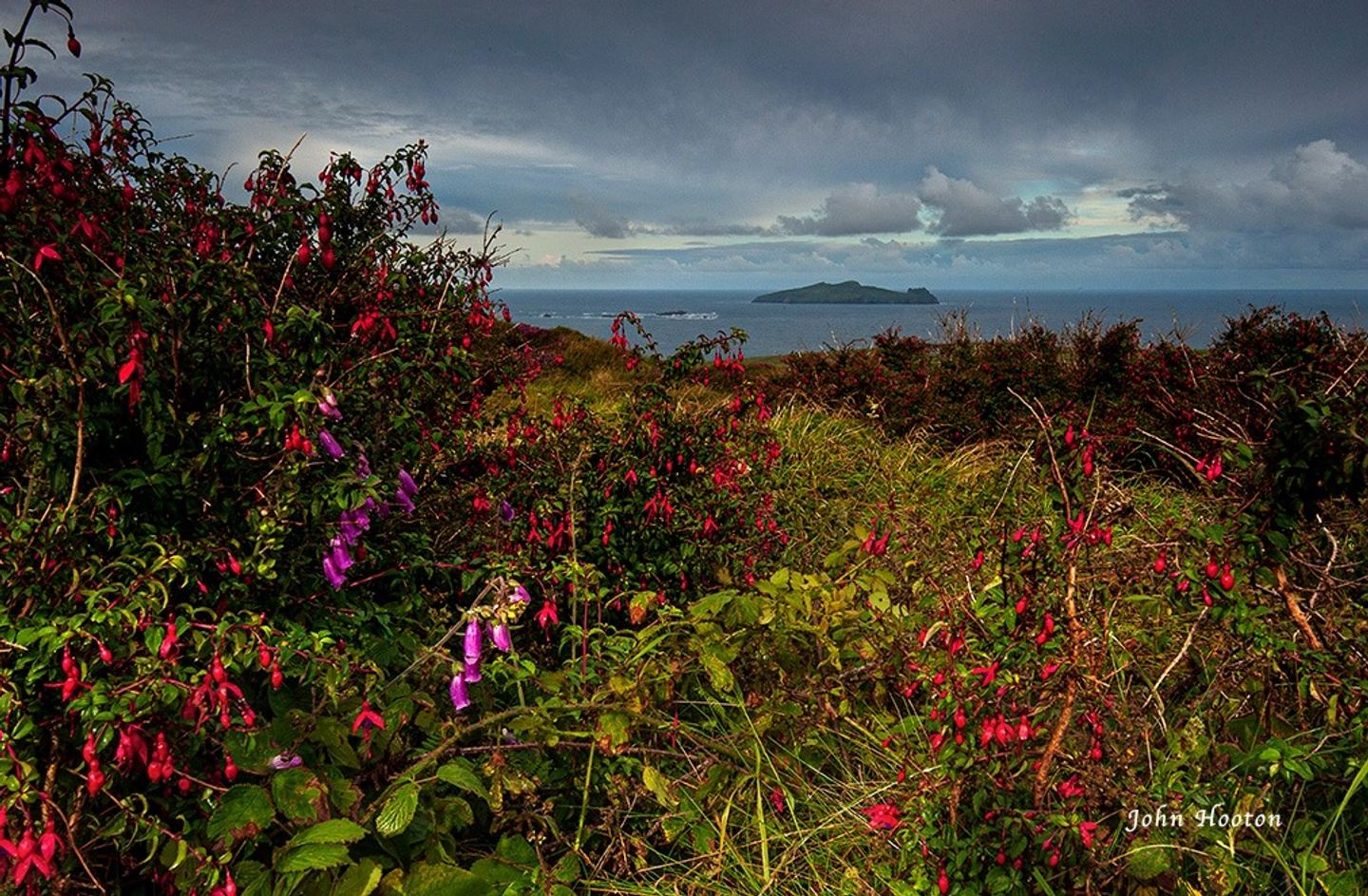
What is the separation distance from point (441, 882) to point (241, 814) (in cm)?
51

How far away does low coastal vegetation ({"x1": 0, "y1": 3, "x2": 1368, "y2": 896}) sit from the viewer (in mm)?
2059

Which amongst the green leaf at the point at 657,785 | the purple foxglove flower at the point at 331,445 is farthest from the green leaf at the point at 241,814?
the green leaf at the point at 657,785

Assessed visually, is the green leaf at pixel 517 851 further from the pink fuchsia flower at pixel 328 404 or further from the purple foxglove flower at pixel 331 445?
the pink fuchsia flower at pixel 328 404

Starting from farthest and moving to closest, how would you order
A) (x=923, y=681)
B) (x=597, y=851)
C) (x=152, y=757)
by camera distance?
(x=597, y=851) < (x=923, y=681) < (x=152, y=757)

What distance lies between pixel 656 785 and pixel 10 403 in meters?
1.95

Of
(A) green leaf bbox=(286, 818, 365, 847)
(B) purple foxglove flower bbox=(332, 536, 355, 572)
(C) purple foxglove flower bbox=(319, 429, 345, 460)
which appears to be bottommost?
(A) green leaf bbox=(286, 818, 365, 847)

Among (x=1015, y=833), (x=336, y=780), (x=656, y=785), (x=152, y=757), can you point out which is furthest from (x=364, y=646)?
(x=1015, y=833)

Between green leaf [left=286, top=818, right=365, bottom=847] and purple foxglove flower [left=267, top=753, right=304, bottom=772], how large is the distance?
6.2 inches

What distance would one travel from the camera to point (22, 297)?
7.65ft

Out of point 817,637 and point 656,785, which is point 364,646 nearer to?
point 656,785

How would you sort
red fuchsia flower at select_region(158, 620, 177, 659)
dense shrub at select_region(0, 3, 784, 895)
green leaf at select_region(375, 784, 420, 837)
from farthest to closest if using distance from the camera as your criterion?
green leaf at select_region(375, 784, 420, 837)
dense shrub at select_region(0, 3, 784, 895)
red fuchsia flower at select_region(158, 620, 177, 659)

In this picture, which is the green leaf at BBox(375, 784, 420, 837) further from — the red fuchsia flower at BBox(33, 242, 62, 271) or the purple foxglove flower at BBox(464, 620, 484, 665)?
the red fuchsia flower at BBox(33, 242, 62, 271)

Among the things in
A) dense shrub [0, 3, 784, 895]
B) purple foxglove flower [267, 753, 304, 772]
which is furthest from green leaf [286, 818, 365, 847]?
purple foxglove flower [267, 753, 304, 772]

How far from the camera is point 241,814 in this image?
2059mm
